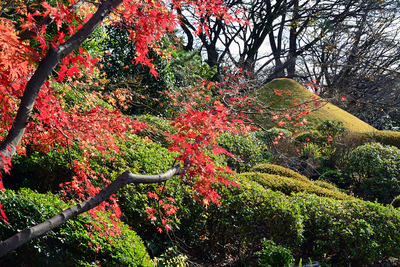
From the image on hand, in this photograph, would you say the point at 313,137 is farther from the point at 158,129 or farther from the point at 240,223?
the point at 240,223

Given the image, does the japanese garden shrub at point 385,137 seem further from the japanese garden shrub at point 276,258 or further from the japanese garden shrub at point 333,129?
the japanese garden shrub at point 276,258

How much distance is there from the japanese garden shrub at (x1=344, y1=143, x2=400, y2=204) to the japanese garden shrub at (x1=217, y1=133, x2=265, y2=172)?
275cm

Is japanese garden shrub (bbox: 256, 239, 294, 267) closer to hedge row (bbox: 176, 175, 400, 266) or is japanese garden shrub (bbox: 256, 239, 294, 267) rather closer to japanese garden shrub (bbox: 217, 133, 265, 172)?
hedge row (bbox: 176, 175, 400, 266)

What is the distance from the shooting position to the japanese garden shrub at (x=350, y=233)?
4086 mm

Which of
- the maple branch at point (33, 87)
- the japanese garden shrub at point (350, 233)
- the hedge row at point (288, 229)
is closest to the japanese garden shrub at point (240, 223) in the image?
the hedge row at point (288, 229)

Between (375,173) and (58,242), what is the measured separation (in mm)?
7829

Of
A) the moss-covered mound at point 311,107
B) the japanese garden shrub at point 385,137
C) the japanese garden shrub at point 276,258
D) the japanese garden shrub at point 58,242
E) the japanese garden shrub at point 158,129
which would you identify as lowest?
the japanese garden shrub at point 276,258

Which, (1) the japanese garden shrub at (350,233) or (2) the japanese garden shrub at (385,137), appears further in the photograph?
(2) the japanese garden shrub at (385,137)

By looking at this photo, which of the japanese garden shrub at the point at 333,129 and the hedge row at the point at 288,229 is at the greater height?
the japanese garden shrub at the point at 333,129

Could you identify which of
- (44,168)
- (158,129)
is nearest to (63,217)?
(44,168)

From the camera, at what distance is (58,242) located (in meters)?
2.80

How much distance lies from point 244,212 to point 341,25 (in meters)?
16.6

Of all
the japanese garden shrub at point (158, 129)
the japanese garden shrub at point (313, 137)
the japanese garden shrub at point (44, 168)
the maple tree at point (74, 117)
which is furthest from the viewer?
the japanese garden shrub at point (313, 137)

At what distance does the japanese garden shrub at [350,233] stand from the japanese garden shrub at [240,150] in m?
3.03
